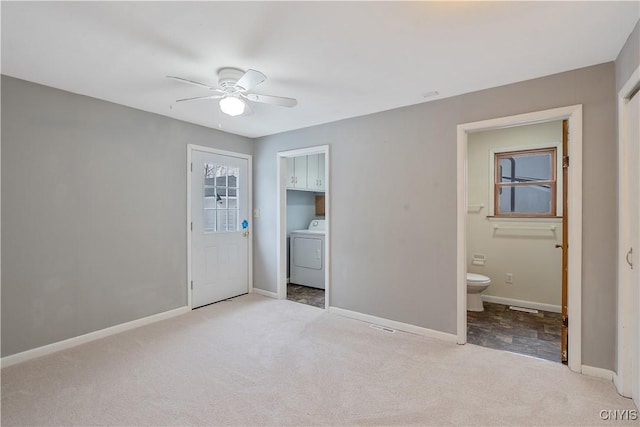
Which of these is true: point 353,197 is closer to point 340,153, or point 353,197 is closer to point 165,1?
point 340,153

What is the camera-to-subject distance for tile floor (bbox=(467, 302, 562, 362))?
275 cm

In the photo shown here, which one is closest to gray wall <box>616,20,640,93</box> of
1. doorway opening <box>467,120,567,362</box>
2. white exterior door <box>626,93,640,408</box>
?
white exterior door <box>626,93,640,408</box>

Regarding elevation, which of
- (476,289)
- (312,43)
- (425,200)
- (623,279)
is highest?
(312,43)

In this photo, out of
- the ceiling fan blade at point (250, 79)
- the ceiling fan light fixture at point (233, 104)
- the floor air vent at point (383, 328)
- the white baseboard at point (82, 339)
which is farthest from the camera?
the floor air vent at point (383, 328)

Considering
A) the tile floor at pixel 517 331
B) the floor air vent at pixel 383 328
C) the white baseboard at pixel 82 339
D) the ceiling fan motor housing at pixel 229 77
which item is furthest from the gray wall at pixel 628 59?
the white baseboard at pixel 82 339

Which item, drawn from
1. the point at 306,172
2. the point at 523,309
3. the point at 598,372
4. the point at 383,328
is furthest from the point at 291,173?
the point at 598,372

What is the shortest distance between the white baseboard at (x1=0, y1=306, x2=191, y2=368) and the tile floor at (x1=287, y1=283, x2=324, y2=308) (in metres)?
1.43

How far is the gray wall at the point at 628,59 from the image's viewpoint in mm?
1743

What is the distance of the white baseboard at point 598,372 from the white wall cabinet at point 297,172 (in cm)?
375

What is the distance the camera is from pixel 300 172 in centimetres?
489

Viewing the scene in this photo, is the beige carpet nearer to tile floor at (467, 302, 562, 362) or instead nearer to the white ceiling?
tile floor at (467, 302, 562, 362)

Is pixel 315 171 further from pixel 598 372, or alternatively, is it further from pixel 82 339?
pixel 598 372

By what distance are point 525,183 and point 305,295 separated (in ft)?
10.7

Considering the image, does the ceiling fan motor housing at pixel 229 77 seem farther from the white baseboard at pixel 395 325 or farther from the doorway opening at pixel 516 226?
the doorway opening at pixel 516 226
